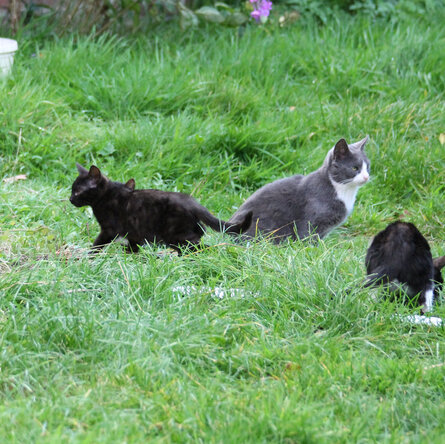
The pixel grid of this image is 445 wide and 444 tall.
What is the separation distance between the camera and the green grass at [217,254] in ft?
9.31

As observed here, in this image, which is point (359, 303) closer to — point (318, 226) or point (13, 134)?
point (318, 226)

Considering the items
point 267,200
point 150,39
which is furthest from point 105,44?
point 267,200

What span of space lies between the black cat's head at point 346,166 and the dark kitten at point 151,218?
3.02 ft

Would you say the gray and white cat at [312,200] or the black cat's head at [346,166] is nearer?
the gray and white cat at [312,200]

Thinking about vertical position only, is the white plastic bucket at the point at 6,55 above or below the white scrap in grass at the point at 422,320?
below

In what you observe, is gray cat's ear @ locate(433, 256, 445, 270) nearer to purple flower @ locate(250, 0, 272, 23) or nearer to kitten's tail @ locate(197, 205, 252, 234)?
kitten's tail @ locate(197, 205, 252, 234)

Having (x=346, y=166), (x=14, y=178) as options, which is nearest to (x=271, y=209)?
(x=346, y=166)

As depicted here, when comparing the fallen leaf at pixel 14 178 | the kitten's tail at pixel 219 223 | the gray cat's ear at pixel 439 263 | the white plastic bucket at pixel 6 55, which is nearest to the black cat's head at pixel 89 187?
the kitten's tail at pixel 219 223

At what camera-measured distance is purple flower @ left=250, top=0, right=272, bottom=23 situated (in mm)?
7273

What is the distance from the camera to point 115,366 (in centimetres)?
305

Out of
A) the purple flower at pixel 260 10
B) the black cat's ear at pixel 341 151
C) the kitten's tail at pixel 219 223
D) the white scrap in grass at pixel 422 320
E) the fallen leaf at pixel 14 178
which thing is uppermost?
the purple flower at pixel 260 10

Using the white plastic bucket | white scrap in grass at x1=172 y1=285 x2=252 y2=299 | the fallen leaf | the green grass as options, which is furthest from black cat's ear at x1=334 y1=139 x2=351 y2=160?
the white plastic bucket

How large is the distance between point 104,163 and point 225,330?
2.81m

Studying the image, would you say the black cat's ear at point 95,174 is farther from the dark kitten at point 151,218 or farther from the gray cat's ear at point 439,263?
the gray cat's ear at point 439,263
